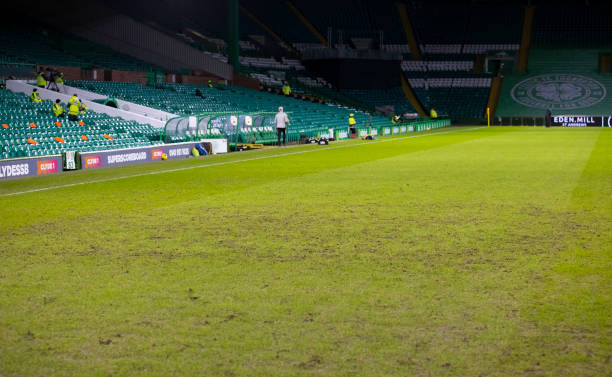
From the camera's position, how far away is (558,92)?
68.4 m

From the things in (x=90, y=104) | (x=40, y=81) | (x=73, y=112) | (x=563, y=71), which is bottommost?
(x=73, y=112)

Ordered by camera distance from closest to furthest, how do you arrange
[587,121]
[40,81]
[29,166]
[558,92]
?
[29,166]
[40,81]
[587,121]
[558,92]

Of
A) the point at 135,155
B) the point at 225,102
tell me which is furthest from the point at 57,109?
the point at 225,102

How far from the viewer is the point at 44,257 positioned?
27.1ft

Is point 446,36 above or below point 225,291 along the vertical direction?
above

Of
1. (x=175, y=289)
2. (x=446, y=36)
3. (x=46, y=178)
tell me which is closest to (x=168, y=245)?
(x=175, y=289)

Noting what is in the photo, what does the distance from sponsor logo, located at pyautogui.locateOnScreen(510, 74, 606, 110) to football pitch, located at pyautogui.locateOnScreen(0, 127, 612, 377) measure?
56.1m

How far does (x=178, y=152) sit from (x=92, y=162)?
468cm

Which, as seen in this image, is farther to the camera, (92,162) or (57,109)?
(57,109)

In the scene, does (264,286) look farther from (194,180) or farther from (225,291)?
(194,180)

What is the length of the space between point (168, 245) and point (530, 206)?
6693mm

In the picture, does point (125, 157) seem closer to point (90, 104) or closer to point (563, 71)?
point (90, 104)

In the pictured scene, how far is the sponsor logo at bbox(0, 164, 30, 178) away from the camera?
18388mm

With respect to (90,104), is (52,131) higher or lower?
lower
